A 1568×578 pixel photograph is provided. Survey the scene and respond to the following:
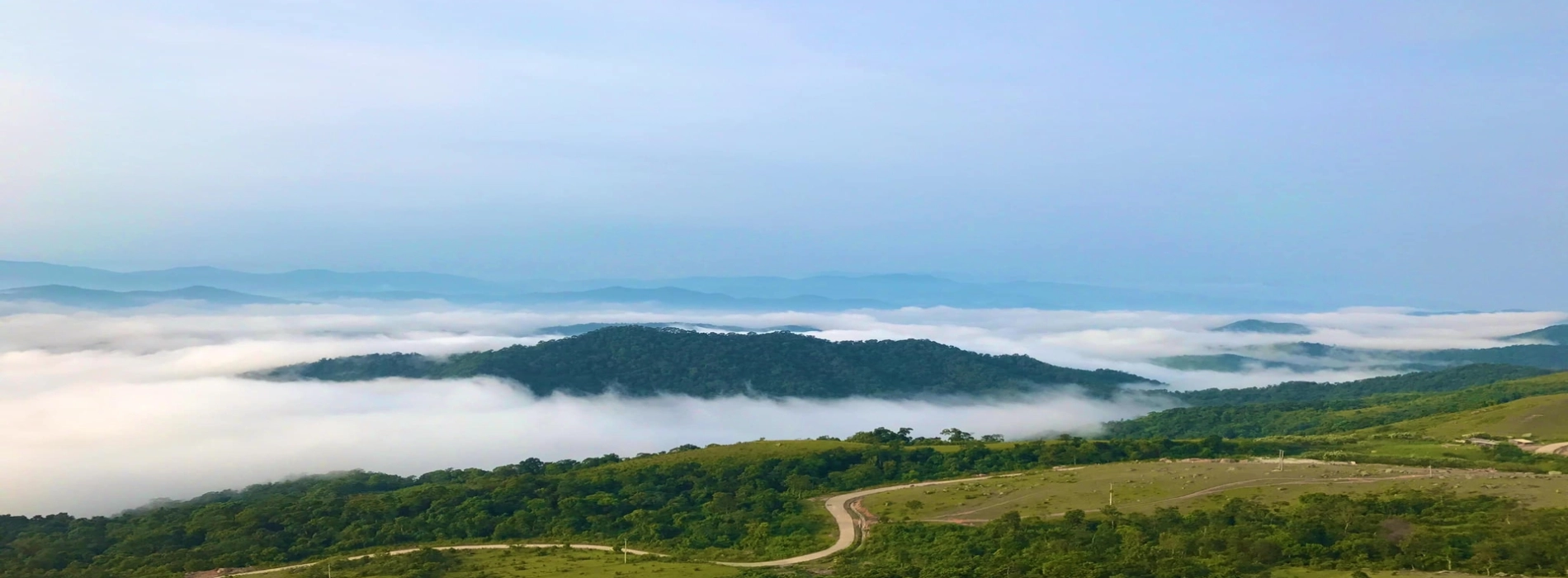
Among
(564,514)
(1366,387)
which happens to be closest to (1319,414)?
(1366,387)

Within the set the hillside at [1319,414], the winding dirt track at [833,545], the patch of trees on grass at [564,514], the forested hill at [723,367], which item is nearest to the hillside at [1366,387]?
the forested hill at [723,367]

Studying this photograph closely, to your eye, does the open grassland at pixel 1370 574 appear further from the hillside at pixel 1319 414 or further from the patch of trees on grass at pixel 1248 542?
the hillside at pixel 1319 414

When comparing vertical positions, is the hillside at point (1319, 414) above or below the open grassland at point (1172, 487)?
above

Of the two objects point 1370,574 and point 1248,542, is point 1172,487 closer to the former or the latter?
point 1248,542

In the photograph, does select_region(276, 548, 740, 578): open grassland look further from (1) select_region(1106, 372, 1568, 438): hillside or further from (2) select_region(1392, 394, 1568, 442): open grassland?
(1) select_region(1106, 372, 1568, 438): hillside

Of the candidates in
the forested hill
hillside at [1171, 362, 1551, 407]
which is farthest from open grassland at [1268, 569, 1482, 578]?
hillside at [1171, 362, 1551, 407]

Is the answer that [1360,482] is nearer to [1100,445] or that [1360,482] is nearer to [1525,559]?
[1525,559]

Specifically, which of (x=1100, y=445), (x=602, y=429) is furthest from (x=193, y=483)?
(x=1100, y=445)
